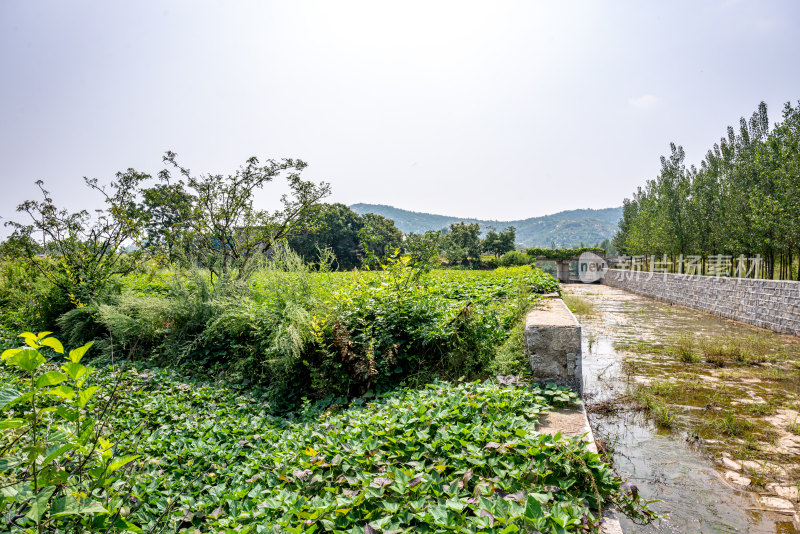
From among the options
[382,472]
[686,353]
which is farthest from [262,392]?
[686,353]

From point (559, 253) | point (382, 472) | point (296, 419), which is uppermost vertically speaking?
point (559, 253)

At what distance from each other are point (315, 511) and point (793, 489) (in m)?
3.68

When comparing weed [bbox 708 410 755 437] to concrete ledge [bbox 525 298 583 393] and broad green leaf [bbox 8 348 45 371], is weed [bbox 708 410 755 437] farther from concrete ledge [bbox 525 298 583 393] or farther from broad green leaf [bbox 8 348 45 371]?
broad green leaf [bbox 8 348 45 371]

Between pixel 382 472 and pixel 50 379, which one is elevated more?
pixel 50 379

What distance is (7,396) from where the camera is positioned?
3.46 feet

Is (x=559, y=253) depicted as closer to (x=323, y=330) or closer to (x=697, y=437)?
(x=697, y=437)

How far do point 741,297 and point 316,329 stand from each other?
44.8 feet

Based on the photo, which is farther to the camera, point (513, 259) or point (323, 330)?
point (513, 259)

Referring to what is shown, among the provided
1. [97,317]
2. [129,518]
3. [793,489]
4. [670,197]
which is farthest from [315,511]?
[670,197]

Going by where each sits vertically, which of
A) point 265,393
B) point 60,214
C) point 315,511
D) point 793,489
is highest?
point 60,214

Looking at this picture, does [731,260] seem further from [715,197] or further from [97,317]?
[97,317]

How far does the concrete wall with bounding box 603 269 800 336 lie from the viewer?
32.0 feet

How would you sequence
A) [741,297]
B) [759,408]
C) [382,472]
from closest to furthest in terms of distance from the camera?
[382,472] → [759,408] → [741,297]

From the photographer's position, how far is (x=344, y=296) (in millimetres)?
4609
